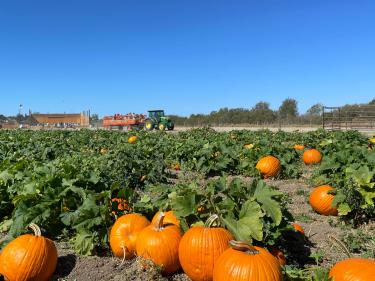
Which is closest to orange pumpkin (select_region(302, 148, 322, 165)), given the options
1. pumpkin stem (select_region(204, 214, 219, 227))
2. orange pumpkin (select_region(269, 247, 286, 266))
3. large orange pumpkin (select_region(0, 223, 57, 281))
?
orange pumpkin (select_region(269, 247, 286, 266))

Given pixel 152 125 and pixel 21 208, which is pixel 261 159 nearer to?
pixel 21 208

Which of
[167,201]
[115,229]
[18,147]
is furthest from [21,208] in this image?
[18,147]

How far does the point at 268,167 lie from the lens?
9781 mm

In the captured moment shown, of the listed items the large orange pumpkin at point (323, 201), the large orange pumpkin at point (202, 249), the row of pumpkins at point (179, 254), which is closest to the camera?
the row of pumpkins at point (179, 254)

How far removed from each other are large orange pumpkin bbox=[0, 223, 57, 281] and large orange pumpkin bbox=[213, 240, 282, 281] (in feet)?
5.71

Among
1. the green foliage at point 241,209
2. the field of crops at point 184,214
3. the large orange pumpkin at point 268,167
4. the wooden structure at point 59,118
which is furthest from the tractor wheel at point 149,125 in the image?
the green foliage at point 241,209

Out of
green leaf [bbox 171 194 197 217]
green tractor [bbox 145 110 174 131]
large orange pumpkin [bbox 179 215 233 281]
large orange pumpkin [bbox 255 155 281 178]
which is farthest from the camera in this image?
green tractor [bbox 145 110 174 131]

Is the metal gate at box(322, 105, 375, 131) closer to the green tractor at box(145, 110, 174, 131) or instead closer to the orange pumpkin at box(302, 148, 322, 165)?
the green tractor at box(145, 110, 174, 131)

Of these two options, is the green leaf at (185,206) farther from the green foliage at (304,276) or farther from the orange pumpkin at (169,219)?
the green foliage at (304,276)

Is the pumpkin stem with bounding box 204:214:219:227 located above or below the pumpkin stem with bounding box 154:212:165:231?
above

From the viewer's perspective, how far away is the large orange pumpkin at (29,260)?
4098 millimetres

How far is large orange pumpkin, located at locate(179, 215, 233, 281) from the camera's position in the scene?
3.77 meters

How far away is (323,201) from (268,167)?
10.8 ft

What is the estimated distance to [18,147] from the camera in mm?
14586
